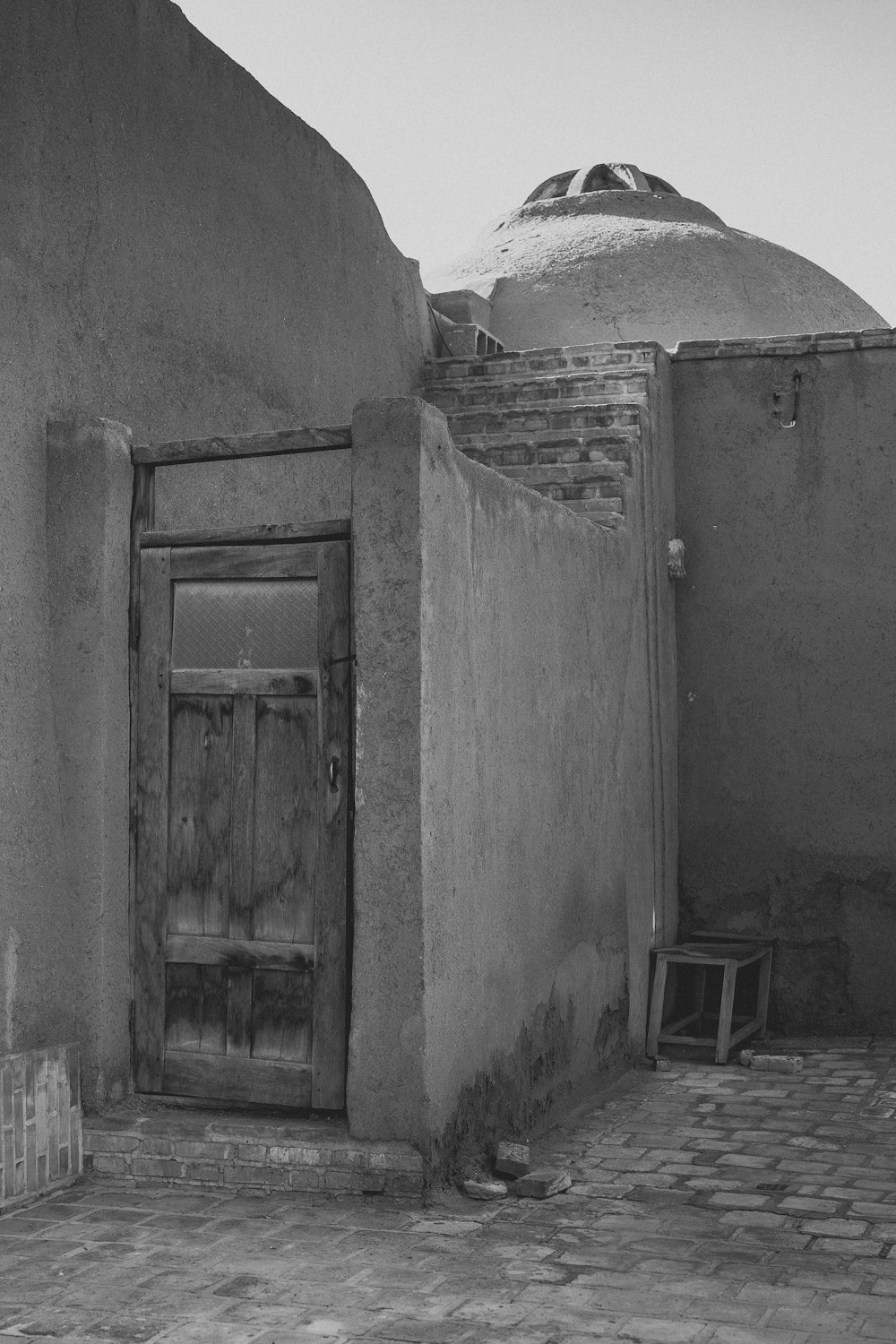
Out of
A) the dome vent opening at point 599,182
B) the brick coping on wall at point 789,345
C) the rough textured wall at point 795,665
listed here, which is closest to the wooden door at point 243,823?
the rough textured wall at point 795,665

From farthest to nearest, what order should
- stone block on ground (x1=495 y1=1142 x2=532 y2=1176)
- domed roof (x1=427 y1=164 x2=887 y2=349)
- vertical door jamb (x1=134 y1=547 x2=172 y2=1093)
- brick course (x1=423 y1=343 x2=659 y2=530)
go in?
domed roof (x1=427 y1=164 x2=887 y2=349) < brick course (x1=423 y1=343 x2=659 y2=530) < vertical door jamb (x1=134 y1=547 x2=172 y2=1093) < stone block on ground (x1=495 y1=1142 x2=532 y2=1176)

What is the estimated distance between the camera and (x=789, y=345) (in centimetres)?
911

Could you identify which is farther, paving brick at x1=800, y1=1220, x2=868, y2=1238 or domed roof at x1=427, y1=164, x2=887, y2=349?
domed roof at x1=427, y1=164, x2=887, y2=349

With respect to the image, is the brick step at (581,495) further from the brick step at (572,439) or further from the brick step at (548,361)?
the brick step at (548,361)

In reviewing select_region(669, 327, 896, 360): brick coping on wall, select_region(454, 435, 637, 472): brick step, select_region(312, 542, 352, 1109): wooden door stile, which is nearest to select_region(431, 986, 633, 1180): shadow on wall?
select_region(312, 542, 352, 1109): wooden door stile

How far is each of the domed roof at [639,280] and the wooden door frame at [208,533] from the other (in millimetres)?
6050

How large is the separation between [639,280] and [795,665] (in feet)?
13.0

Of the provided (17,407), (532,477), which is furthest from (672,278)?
(17,407)

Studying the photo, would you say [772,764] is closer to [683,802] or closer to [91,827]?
[683,802]

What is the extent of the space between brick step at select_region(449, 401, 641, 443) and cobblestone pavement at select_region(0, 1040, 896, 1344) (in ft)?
13.1

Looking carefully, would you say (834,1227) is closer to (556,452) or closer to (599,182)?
(556,452)

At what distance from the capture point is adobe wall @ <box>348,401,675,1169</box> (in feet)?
17.1

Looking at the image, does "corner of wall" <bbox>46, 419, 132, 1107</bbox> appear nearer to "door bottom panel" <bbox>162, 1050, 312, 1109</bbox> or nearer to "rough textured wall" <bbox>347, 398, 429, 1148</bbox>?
"door bottom panel" <bbox>162, 1050, 312, 1109</bbox>

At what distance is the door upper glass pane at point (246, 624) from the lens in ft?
18.3
